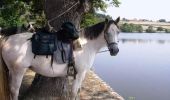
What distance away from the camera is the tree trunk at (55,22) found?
20.7 ft

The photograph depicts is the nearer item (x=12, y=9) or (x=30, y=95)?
(x=30, y=95)

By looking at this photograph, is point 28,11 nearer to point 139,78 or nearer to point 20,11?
point 20,11

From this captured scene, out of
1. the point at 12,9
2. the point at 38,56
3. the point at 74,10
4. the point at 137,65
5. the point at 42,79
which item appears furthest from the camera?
the point at 137,65

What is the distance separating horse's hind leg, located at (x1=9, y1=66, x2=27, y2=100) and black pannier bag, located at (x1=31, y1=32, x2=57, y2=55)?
33 centimetres

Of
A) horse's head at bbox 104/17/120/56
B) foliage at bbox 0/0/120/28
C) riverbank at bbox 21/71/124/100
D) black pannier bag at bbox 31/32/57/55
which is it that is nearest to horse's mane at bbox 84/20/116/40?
horse's head at bbox 104/17/120/56

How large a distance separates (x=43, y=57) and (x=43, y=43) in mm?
193

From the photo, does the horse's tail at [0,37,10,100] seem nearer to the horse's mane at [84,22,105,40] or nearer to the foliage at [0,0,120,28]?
the horse's mane at [84,22,105,40]

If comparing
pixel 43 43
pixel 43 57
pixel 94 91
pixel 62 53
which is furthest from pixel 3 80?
pixel 94 91

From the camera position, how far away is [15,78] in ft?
16.1

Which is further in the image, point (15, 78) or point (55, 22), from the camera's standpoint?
point (55, 22)

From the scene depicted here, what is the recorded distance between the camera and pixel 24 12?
17359 millimetres

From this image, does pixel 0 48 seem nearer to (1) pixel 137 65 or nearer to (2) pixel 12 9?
(2) pixel 12 9

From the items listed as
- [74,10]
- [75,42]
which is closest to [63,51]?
[75,42]

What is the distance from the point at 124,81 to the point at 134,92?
2826 mm
